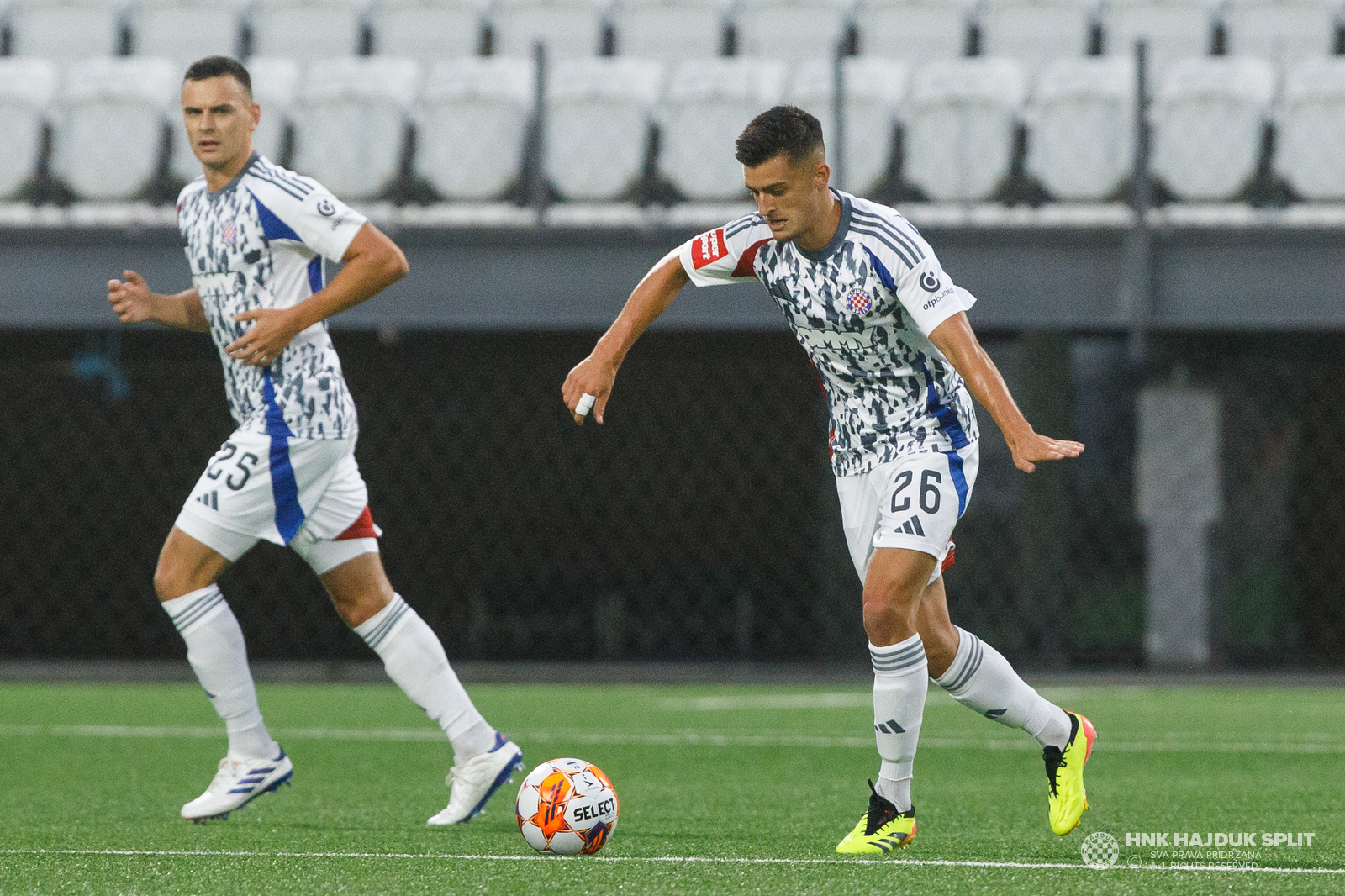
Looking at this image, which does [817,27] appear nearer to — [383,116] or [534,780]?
[383,116]

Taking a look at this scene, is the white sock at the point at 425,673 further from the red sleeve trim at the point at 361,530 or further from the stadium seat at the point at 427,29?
the stadium seat at the point at 427,29

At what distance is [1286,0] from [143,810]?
333 inches

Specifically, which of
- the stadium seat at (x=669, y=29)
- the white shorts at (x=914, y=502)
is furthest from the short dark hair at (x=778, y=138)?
the stadium seat at (x=669, y=29)

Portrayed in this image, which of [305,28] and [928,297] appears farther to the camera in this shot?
[305,28]

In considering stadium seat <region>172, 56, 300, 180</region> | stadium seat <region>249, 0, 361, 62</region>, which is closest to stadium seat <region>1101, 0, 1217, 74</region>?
stadium seat <region>249, 0, 361, 62</region>

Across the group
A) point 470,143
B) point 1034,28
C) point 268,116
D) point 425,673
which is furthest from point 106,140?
point 425,673

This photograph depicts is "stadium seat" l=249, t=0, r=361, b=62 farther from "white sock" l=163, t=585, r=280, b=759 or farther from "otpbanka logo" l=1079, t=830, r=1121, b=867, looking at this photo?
"otpbanka logo" l=1079, t=830, r=1121, b=867

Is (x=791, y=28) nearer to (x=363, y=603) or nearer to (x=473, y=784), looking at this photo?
(x=363, y=603)

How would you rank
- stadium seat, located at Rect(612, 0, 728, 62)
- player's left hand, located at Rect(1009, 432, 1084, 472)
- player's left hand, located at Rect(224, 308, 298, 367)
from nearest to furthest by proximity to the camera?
player's left hand, located at Rect(1009, 432, 1084, 472), player's left hand, located at Rect(224, 308, 298, 367), stadium seat, located at Rect(612, 0, 728, 62)

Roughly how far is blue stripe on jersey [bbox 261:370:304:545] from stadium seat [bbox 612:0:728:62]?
6.72m

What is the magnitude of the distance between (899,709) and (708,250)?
1058 millimetres

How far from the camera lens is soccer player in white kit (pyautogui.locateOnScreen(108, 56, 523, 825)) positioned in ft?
14.0

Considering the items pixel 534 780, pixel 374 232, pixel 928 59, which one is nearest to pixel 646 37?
pixel 928 59

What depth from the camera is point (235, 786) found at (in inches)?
167
